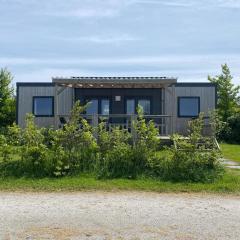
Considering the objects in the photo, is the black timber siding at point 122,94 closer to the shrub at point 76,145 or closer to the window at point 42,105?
the window at point 42,105

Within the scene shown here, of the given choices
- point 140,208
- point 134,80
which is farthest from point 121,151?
point 134,80

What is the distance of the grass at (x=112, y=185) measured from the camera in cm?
1123

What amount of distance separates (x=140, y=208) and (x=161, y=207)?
1.37ft

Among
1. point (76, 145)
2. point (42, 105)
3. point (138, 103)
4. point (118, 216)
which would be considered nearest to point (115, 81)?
point (138, 103)

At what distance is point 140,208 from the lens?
9.05 meters

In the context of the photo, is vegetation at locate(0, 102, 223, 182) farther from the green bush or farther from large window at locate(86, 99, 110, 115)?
the green bush

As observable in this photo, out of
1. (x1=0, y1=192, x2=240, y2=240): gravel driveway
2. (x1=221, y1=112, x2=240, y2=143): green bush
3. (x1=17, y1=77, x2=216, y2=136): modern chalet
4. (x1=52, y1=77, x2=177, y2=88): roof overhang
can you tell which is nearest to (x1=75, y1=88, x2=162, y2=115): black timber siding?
(x1=17, y1=77, x2=216, y2=136): modern chalet

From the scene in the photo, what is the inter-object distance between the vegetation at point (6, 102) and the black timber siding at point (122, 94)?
897 cm

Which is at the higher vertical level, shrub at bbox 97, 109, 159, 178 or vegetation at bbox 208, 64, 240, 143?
vegetation at bbox 208, 64, 240, 143

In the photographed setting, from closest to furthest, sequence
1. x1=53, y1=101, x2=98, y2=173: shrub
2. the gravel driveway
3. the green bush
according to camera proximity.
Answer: the gravel driveway < x1=53, y1=101, x2=98, y2=173: shrub < the green bush

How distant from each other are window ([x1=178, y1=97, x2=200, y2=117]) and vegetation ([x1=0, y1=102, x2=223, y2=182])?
39.3 ft

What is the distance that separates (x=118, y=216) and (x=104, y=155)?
498 centimetres

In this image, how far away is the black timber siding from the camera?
2530cm

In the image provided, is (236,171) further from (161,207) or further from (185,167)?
(161,207)
